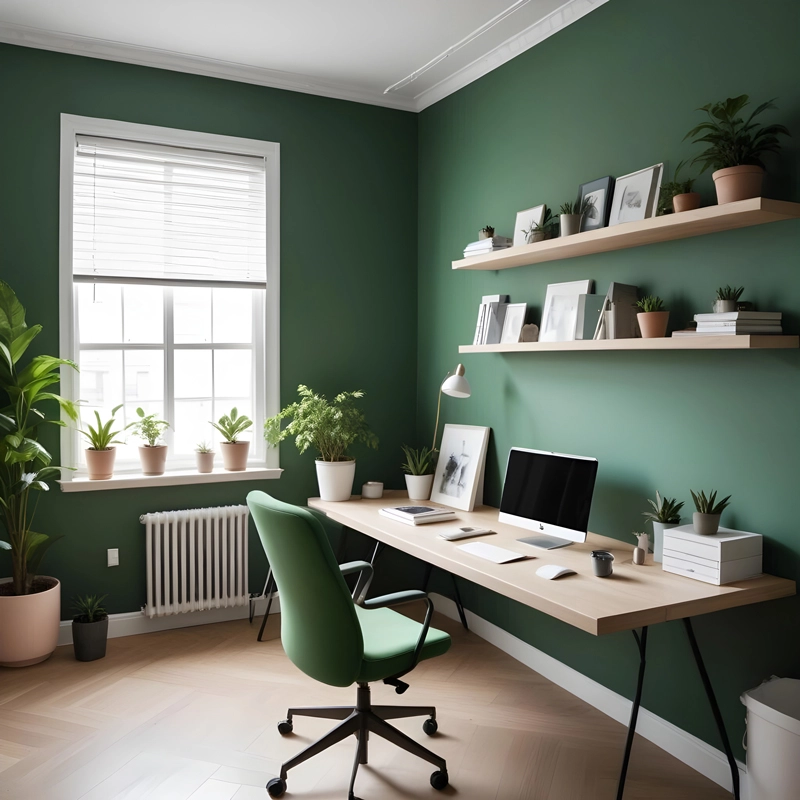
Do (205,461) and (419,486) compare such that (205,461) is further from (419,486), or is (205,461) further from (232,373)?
(419,486)

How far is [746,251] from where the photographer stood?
97.3 inches

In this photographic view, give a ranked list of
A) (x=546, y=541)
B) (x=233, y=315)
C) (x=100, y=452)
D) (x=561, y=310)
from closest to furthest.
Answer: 1. (x=546, y=541)
2. (x=561, y=310)
3. (x=100, y=452)
4. (x=233, y=315)

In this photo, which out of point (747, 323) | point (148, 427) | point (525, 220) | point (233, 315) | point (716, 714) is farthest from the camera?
point (233, 315)

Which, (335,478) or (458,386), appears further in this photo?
(335,478)

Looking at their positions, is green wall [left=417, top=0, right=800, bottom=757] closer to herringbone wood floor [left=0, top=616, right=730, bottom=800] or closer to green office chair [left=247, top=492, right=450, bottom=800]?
herringbone wood floor [left=0, top=616, right=730, bottom=800]

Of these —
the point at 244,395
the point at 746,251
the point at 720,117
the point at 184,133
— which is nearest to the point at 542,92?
the point at 720,117

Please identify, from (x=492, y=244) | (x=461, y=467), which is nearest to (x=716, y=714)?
(x=461, y=467)

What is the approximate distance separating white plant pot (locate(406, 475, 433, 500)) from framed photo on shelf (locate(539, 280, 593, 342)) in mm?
1086

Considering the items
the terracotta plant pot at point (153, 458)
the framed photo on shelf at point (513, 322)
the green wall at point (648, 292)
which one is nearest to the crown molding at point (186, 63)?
the green wall at point (648, 292)

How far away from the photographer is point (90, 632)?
352 cm

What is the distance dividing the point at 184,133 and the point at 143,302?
36.3 inches

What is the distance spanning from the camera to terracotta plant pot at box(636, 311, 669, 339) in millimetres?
2637

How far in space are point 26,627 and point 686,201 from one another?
331 cm

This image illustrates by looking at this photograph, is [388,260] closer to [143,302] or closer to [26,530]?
[143,302]
